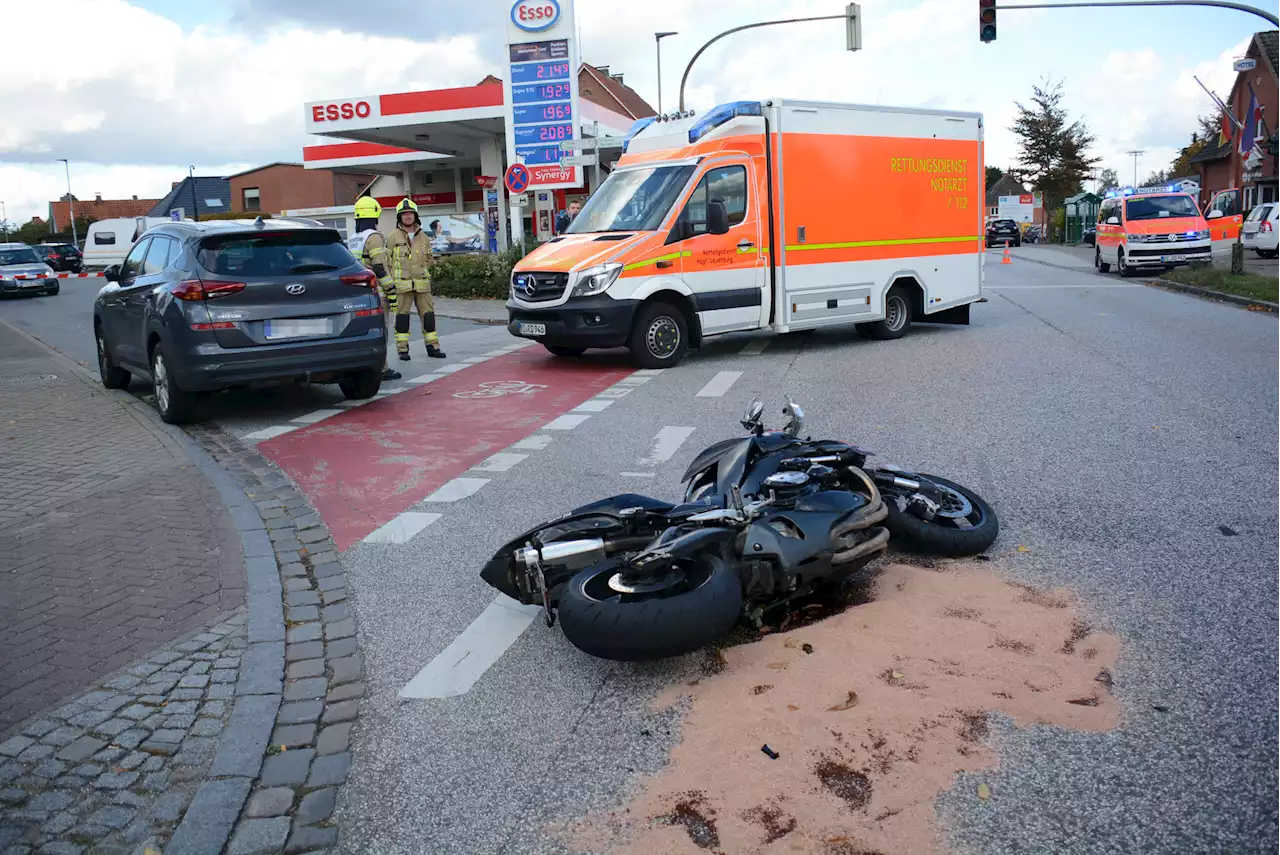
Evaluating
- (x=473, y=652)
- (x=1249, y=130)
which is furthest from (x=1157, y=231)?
(x=1249, y=130)

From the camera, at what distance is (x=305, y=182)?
77250 millimetres

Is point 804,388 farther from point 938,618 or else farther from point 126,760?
point 126,760

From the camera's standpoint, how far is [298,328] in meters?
9.88

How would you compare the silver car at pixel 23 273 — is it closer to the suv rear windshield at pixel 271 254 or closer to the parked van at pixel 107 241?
the parked van at pixel 107 241

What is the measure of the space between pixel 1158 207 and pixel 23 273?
32.7 meters

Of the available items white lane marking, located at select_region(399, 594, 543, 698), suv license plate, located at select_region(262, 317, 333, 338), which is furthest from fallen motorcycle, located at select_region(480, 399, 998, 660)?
suv license plate, located at select_region(262, 317, 333, 338)

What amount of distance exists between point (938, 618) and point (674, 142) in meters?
10.5

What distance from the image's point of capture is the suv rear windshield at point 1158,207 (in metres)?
28.6

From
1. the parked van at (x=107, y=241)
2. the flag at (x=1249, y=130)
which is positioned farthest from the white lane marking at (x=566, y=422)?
the flag at (x=1249, y=130)

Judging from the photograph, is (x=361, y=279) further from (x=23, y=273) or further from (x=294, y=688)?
(x=23, y=273)

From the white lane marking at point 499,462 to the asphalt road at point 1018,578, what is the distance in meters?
0.13

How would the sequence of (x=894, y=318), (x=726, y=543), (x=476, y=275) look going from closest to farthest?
(x=726, y=543), (x=894, y=318), (x=476, y=275)

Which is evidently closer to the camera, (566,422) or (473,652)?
(473,652)

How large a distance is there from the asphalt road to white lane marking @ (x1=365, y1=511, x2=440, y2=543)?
0.10 metres
